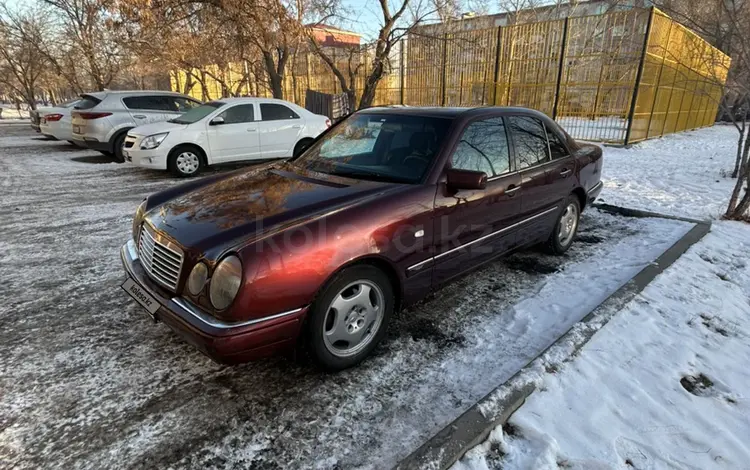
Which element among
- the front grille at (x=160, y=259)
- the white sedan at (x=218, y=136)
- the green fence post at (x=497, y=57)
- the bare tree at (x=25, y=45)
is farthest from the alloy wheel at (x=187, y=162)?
the bare tree at (x=25, y=45)

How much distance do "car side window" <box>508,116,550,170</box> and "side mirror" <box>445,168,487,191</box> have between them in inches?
39.3

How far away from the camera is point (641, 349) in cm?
280

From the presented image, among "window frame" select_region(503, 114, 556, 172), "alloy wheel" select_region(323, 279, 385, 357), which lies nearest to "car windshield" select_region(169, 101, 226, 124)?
"window frame" select_region(503, 114, 556, 172)

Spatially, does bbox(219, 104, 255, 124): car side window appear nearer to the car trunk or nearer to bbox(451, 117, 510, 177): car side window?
the car trunk

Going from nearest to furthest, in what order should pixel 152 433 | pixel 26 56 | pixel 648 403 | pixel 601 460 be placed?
pixel 601 460, pixel 152 433, pixel 648 403, pixel 26 56

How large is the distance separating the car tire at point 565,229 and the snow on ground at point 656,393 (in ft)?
3.16

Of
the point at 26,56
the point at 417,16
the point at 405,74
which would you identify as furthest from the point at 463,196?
the point at 26,56

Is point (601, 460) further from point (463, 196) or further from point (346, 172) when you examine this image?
point (346, 172)

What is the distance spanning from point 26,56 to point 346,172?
35.8 m

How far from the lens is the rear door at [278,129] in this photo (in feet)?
29.3

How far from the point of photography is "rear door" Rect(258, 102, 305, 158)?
352 inches

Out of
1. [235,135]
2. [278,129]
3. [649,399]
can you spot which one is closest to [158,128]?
[235,135]

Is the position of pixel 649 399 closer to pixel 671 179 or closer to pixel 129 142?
pixel 671 179

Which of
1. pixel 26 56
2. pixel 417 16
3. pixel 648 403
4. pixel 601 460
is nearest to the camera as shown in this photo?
pixel 601 460
